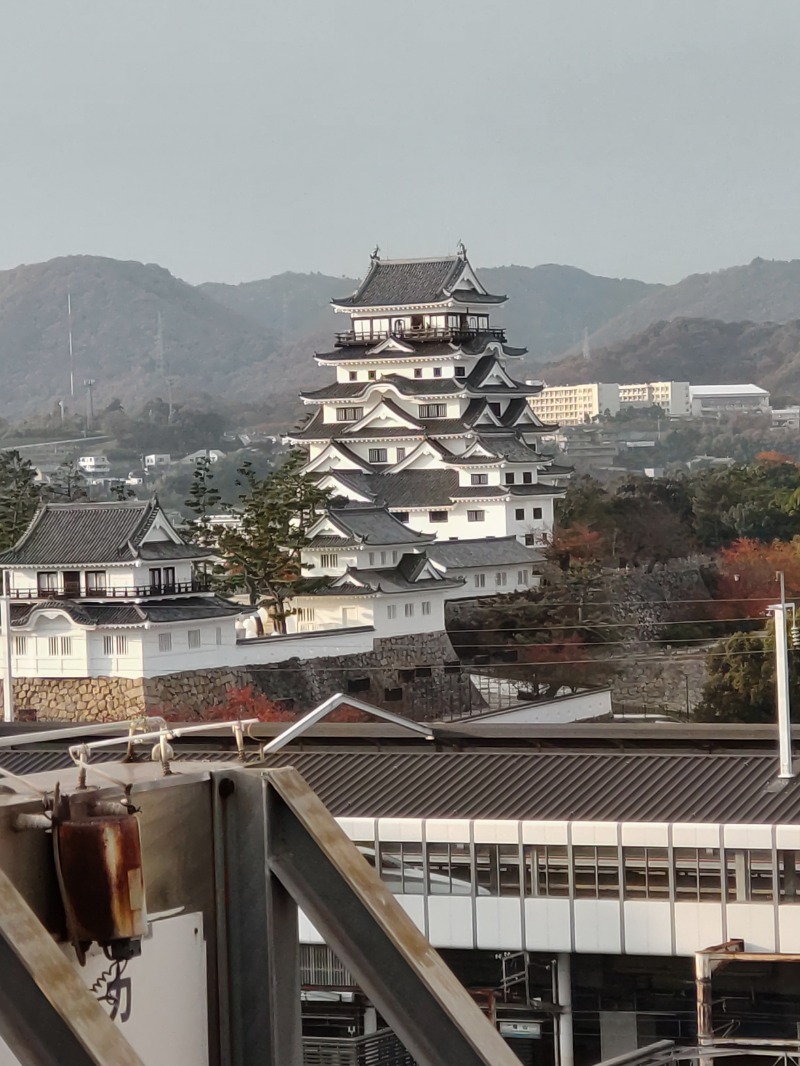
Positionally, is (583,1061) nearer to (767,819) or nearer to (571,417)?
(767,819)

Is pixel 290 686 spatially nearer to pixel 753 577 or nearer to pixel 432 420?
pixel 432 420

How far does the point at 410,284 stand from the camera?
181 ft

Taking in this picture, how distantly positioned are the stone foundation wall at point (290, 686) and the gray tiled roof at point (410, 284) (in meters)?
15.5

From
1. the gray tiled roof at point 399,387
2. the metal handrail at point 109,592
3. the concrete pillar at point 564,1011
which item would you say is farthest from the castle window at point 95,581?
the concrete pillar at point 564,1011

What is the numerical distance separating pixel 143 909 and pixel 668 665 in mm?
44850

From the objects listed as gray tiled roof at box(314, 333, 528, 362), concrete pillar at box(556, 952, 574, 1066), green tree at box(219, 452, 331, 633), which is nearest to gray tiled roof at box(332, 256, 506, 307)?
gray tiled roof at box(314, 333, 528, 362)

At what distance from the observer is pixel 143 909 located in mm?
3857

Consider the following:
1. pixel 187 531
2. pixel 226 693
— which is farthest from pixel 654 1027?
pixel 187 531

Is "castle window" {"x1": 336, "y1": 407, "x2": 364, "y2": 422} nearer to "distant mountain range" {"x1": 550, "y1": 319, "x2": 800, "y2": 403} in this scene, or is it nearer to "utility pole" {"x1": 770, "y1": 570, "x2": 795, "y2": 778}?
"utility pole" {"x1": 770, "y1": 570, "x2": 795, "y2": 778}

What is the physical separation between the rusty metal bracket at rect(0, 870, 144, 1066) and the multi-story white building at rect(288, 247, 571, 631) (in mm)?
42885

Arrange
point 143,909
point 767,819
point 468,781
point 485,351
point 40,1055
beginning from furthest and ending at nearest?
1. point 485,351
2. point 468,781
3. point 767,819
4. point 143,909
5. point 40,1055

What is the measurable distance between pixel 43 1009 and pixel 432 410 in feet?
162

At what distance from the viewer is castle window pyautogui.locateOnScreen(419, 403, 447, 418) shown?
52.5 metres

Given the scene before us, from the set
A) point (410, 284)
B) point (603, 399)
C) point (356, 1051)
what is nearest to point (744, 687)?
point (410, 284)
